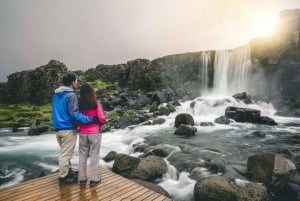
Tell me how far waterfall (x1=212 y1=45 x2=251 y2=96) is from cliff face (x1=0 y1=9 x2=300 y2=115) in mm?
1445

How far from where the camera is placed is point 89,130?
224 inches

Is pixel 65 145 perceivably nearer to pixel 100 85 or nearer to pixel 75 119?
pixel 75 119

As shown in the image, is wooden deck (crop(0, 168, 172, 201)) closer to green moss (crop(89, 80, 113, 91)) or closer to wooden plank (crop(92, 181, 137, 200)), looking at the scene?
wooden plank (crop(92, 181, 137, 200))

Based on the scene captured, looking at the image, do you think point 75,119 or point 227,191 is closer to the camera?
point 75,119

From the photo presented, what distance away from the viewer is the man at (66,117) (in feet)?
18.3

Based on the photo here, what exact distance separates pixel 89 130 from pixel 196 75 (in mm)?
53051

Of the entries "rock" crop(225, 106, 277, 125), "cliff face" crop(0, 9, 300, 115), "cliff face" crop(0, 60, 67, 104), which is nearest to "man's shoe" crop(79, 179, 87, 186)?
"rock" crop(225, 106, 277, 125)

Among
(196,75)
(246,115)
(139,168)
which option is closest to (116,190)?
(139,168)

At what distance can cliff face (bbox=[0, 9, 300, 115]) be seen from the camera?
35906 millimetres

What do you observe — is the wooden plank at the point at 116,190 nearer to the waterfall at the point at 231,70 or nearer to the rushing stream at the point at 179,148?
the rushing stream at the point at 179,148

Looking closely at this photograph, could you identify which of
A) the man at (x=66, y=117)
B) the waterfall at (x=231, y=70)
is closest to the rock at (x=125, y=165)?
the man at (x=66, y=117)

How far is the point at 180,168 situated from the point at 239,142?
7396 millimetres

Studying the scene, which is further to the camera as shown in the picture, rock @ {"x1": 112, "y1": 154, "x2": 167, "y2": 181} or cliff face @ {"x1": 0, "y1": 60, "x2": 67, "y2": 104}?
cliff face @ {"x1": 0, "y1": 60, "x2": 67, "y2": 104}

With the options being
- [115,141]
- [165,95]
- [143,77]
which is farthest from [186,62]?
[115,141]
